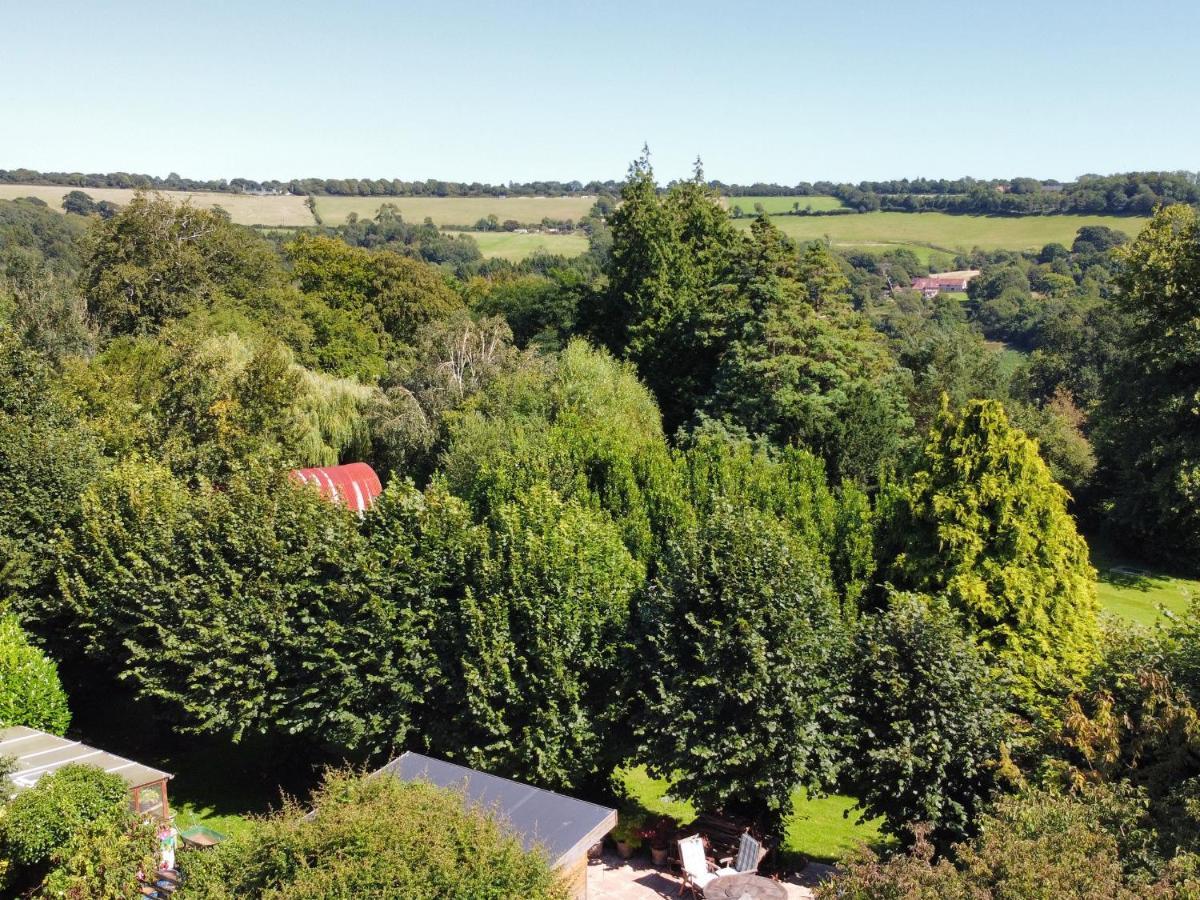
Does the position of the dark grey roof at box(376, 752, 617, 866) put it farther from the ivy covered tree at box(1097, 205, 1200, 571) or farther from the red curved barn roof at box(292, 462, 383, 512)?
the ivy covered tree at box(1097, 205, 1200, 571)

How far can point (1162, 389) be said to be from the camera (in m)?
Result: 36.0

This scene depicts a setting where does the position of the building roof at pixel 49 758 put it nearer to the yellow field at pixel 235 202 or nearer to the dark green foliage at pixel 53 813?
the dark green foliage at pixel 53 813

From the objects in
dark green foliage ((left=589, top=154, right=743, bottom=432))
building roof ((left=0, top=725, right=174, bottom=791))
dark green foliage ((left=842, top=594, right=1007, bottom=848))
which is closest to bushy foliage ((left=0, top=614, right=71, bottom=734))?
building roof ((left=0, top=725, right=174, bottom=791))

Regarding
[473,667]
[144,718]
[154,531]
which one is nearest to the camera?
[473,667]

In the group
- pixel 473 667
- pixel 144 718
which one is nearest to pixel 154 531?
pixel 144 718

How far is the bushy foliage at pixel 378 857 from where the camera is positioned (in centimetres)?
1055

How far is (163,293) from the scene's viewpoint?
4928 centimetres

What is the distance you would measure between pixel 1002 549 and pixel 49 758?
64.4 feet

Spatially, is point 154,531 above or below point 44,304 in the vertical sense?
below

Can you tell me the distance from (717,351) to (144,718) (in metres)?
25.8

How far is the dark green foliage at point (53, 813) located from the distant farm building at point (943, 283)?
134048 millimetres

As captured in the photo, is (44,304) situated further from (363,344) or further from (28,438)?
(28,438)

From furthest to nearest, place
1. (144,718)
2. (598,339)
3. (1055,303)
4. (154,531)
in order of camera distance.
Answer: (1055,303) < (598,339) < (144,718) < (154,531)

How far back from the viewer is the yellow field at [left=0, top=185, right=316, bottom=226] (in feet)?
487
